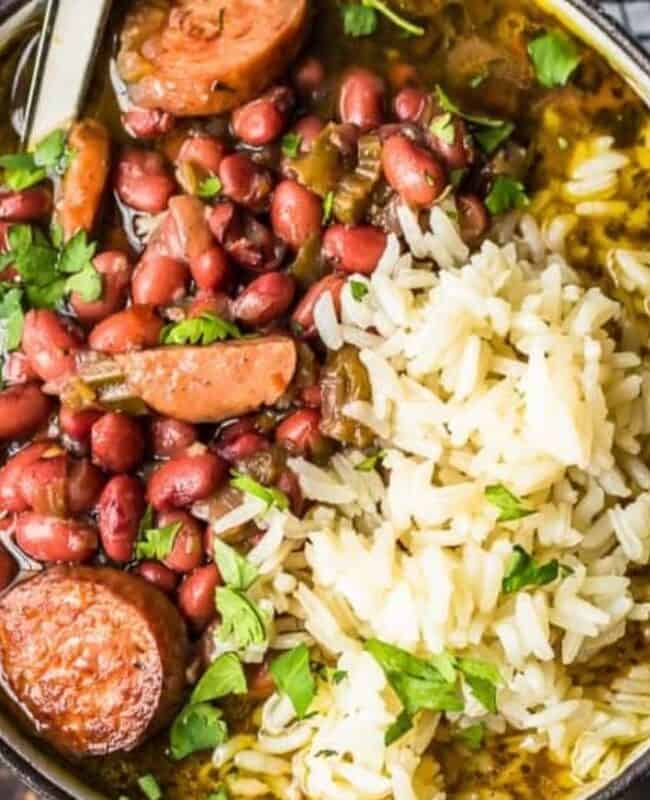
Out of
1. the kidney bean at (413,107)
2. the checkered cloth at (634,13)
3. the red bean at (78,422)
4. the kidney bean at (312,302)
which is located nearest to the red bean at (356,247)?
the kidney bean at (312,302)

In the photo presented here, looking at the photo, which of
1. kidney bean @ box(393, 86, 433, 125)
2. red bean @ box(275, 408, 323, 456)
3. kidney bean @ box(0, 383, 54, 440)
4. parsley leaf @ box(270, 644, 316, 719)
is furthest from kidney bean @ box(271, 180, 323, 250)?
parsley leaf @ box(270, 644, 316, 719)

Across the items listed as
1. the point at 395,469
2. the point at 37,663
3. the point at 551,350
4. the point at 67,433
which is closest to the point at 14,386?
the point at 67,433

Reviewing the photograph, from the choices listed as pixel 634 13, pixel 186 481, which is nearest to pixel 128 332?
pixel 186 481

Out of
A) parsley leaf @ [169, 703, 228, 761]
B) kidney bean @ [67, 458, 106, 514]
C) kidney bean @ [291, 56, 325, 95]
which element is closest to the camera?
parsley leaf @ [169, 703, 228, 761]

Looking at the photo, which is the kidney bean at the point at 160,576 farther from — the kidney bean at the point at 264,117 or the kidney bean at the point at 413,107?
the kidney bean at the point at 413,107

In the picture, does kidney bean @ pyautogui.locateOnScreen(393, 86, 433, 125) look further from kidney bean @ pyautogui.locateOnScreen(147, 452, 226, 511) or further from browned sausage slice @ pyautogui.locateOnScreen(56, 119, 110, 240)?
kidney bean @ pyautogui.locateOnScreen(147, 452, 226, 511)

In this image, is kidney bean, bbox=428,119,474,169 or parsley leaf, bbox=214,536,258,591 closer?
parsley leaf, bbox=214,536,258,591
